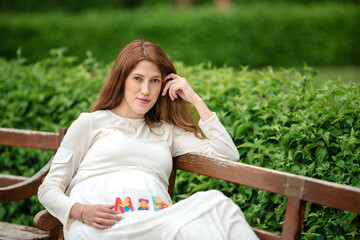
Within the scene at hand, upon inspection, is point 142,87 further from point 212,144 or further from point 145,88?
point 212,144

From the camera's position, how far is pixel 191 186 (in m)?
3.48

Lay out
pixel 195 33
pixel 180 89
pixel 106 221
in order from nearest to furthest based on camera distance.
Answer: pixel 106 221 < pixel 180 89 < pixel 195 33

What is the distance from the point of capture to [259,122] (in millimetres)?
3244

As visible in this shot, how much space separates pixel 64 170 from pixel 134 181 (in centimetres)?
42

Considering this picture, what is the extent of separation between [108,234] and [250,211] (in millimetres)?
1189

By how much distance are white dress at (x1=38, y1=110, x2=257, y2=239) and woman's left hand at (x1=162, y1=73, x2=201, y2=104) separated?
20 centimetres

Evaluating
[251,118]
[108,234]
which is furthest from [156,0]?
[108,234]

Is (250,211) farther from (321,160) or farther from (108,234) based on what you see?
(108,234)

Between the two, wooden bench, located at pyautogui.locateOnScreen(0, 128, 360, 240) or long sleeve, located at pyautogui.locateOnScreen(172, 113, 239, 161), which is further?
long sleeve, located at pyautogui.locateOnScreen(172, 113, 239, 161)

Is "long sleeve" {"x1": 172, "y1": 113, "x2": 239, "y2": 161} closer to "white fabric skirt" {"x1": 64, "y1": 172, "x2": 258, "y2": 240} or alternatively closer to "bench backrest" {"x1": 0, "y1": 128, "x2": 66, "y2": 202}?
"white fabric skirt" {"x1": 64, "y1": 172, "x2": 258, "y2": 240}

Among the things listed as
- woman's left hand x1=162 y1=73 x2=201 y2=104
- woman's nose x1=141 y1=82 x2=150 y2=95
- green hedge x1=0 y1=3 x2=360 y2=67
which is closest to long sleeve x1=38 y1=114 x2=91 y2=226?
woman's nose x1=141 y1=82 x2=150 y2=95

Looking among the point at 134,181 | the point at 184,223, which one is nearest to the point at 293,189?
the point at 184,223

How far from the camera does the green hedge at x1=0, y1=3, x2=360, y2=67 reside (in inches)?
542

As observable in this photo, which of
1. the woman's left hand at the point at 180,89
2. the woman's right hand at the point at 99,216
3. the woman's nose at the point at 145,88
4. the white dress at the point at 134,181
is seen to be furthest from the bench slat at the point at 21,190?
the woman's left hand at the point at 180,89
